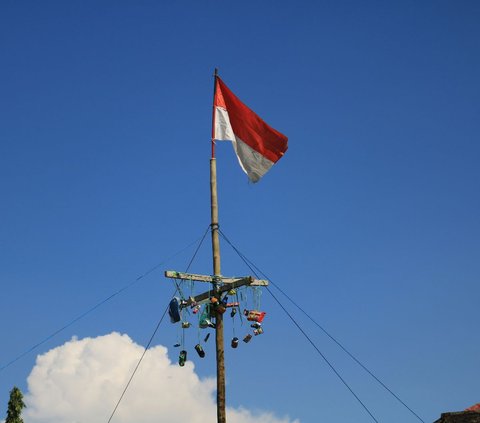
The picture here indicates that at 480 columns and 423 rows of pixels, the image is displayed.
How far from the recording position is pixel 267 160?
23.4 metres

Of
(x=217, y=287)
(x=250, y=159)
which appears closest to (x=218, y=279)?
(x=217, y=287)

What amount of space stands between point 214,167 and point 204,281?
3929 millimetres

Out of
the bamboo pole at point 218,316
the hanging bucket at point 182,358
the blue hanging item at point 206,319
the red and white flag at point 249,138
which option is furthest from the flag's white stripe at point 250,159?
the hanging bucket at point 182,358

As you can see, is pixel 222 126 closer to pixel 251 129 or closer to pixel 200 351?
pixel 251 129

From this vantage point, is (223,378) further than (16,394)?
No

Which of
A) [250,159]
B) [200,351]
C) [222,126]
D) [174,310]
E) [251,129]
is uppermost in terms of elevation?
[222,126]

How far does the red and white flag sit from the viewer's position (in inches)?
920

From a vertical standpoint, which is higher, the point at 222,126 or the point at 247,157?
the point at 222,126

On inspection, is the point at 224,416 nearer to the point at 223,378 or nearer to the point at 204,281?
the point at 223,378

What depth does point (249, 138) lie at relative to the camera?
76.8 feet

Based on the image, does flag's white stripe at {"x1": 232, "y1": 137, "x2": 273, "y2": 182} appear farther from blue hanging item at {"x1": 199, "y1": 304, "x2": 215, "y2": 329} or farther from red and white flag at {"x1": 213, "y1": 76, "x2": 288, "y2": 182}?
blue hanging item at {"x1": 199, "y1": 304, "x2": 215, "y2": 329}

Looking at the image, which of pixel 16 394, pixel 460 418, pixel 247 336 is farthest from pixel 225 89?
pixel 16 394

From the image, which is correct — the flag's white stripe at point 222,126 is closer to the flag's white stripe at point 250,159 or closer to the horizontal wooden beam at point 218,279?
the flag's white stripe at point 250,159

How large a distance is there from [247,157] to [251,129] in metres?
0.97
